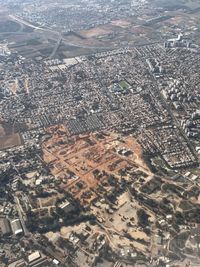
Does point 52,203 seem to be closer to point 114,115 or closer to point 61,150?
point 61,150

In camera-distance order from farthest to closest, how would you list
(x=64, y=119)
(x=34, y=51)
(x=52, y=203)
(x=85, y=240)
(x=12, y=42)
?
(x=12, y=42)
(x=34, y=51)
(x=64, y=119)
(x=52, y=203)
(x=85, y=240)

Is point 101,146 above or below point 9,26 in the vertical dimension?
above

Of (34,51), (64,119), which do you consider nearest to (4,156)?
(64,119)

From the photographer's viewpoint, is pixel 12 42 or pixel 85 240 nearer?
pixel 85 240

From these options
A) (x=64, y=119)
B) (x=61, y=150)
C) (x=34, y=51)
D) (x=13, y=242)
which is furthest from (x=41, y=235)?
(x=34, y=51)

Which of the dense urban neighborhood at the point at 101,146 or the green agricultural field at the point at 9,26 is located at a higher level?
the dense urban neighborhood at the point at 101,146

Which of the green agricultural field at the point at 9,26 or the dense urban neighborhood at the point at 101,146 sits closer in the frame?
the dense urban neighborhood at the point at 101,146

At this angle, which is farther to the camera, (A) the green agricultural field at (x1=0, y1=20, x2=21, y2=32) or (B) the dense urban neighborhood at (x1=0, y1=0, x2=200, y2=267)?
(A) the green agricultural field at (x1=0, y1=20, x2=21, y2=32)

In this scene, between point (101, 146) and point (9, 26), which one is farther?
point (9, 26)

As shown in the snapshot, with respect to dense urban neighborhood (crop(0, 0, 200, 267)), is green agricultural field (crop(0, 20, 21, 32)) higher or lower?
lower

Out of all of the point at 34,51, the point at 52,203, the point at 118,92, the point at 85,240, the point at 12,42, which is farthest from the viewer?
the point at 12,42
